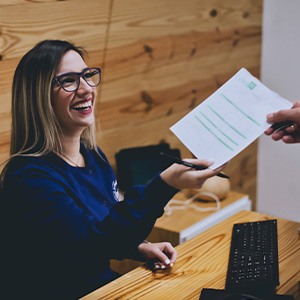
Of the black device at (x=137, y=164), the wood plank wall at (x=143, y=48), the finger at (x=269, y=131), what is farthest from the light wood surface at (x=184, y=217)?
the finger at (x=269, y=131)

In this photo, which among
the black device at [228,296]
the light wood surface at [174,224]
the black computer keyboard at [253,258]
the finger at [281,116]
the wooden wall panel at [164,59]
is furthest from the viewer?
the wooden wall panel at [164,59]

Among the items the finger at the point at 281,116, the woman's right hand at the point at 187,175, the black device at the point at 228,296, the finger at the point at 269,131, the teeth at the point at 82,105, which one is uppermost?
the teeth at the point at 82,105

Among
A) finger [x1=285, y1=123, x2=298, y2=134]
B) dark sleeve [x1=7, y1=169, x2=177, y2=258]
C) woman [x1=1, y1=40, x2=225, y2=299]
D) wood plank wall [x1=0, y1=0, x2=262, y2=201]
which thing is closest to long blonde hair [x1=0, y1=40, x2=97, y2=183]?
woman [x1=1, y1=40, x2=225, y2=299]

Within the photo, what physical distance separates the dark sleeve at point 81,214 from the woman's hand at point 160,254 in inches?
4.2

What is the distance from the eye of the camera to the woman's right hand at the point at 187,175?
1432mm

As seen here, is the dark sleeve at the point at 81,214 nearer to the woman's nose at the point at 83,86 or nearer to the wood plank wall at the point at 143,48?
the woman's nose at the point at 83,86

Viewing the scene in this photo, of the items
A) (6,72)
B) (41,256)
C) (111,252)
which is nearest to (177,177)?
(111,252)

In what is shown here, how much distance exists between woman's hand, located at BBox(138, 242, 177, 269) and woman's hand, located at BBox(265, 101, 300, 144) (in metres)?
0.43

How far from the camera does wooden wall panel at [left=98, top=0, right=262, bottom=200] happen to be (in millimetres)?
2629

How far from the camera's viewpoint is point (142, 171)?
8.91ft

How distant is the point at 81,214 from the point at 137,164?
1167 millimetres

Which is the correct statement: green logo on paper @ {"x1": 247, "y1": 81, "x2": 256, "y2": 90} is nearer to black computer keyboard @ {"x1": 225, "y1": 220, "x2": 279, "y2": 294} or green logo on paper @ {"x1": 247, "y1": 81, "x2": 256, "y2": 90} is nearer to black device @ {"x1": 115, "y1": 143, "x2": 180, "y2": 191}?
black computer keyboard @ {"x1": 225, "y1": 220, "x2": 279, "y2": 294}

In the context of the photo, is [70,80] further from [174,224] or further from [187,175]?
[174,224]

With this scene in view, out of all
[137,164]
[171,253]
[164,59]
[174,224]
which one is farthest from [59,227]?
[164,59]
